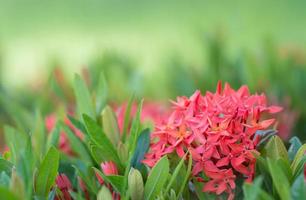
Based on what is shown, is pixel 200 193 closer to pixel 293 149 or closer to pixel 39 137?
pixel 293 149

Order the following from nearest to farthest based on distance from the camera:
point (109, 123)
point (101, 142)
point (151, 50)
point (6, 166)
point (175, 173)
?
point (175, 173) → point (6, 166) → point (101, 142) → point (109, 123) → point (151, 50)

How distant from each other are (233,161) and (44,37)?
7.72 m

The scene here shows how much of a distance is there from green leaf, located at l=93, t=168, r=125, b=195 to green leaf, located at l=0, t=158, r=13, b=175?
0.91 feet

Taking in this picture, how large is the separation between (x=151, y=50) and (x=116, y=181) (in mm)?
6624

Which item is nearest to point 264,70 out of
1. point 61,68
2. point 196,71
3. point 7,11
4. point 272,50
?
point 272,50

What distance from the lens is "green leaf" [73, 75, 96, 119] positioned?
2.59 metres

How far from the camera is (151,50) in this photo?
8562 millimetres

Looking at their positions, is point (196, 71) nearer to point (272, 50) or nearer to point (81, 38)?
point (272, 50)

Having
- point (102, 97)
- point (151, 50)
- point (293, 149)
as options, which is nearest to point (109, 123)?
point (102, 97)

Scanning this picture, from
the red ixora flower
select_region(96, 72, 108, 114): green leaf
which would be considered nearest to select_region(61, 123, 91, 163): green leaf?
select_region(96, 72, 108, 114): green leaf

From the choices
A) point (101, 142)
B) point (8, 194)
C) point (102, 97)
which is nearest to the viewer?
point (8, 194)

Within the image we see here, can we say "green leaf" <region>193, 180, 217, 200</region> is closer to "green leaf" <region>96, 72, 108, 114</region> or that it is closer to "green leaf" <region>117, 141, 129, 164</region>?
"green leaf" <region>117, 141, 129, 164</region>

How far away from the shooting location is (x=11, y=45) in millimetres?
9391

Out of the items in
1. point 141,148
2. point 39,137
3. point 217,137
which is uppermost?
point 217,137
